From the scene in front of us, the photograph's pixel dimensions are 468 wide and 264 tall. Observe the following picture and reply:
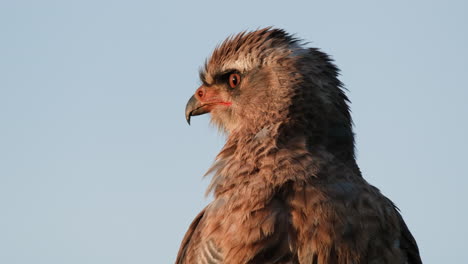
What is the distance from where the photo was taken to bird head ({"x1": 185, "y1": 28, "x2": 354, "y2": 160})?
231 inches

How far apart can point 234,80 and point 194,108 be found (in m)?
0.63

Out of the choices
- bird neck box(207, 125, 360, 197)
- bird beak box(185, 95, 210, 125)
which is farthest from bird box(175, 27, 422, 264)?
bird beak box(185, 95, 210, 125)

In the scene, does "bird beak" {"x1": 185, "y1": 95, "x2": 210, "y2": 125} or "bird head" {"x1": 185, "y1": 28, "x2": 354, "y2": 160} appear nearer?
"bird head" {"x1": 185, "y1": 28, "x2": 354, "y2": 160}

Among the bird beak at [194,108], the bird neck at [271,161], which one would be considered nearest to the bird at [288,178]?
the bird neck at [271,161]

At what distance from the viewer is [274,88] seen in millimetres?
6102

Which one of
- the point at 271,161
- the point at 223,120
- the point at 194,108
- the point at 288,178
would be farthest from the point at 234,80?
the point at 288,178

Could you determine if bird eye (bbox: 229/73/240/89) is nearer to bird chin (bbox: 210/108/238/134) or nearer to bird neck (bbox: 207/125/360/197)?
bird chin (bbox: 210/108/238/134)

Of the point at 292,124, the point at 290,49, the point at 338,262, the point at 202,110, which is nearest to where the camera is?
the point at 338,262

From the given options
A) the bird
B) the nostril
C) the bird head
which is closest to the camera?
the bird

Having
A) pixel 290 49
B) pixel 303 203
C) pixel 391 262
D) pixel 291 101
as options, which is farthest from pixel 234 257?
pixel 290 49

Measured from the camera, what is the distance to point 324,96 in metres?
6.00

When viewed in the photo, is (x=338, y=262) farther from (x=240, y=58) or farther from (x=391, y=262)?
(x=240, y=58)

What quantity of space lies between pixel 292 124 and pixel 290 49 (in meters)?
0.79

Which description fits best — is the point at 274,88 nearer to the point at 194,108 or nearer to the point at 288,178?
the point at 288,178
